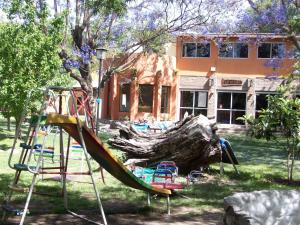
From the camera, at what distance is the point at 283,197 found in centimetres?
597

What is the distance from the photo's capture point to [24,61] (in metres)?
16.7

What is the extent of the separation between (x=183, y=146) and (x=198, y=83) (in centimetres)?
2226

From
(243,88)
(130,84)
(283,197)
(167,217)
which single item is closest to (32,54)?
(167,217)

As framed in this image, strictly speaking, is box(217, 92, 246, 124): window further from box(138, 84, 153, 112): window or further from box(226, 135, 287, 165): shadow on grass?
box(226, 135, 287, 165): shadow on grass

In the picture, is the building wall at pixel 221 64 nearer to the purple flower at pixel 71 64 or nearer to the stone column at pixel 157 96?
the stone column at pixel 157 96

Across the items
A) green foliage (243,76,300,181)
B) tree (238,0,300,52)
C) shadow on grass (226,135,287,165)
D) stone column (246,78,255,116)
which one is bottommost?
shadow on grass (226,135,287,165)

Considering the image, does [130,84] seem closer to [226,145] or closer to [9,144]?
[9,144]

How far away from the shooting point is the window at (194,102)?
3431 centimetres

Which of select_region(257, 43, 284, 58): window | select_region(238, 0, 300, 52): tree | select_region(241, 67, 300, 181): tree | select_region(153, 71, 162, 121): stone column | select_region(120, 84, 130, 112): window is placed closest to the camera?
select_region(241, 67, 300, 181): tree

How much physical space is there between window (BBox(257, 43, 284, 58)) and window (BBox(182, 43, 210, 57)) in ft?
10.9

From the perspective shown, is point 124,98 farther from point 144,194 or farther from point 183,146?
point 144,194

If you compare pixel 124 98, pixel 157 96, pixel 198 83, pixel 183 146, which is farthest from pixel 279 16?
pixel 124 98

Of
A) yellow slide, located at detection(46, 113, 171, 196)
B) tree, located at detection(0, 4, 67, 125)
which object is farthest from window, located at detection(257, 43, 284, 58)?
yellow slide, located at detection(46, 113, 171, 196)

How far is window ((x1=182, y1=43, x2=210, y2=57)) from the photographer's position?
113 ft
